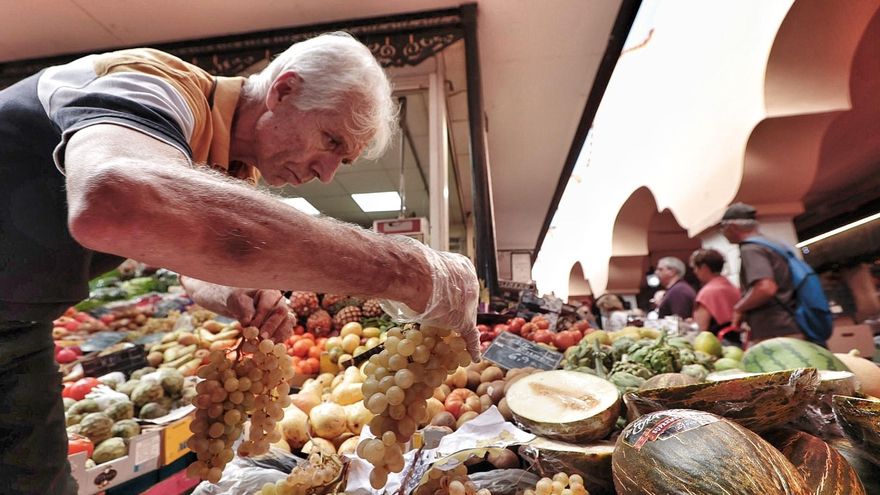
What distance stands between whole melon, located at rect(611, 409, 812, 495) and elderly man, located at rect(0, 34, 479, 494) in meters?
0.42

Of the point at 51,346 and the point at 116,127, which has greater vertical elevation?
the point at 116,127

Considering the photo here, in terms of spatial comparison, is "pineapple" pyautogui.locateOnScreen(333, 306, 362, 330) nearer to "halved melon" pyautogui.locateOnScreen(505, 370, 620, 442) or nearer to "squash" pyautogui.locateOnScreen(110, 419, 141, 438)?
"squash" pyautogui.locateOnScreen(110, 419, 141, 438)

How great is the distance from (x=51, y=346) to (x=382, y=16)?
11.9ft

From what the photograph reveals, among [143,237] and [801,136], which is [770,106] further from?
[143,237]

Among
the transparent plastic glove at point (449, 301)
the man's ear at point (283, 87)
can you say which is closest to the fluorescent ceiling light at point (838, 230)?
the transparent plastic glove at point (449, 301)

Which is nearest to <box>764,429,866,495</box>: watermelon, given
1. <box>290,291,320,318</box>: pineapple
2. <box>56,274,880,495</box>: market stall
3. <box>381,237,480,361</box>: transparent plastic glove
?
<box>56,274,880,495</box>: market stall

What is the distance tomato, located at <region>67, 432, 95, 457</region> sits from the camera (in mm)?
1499

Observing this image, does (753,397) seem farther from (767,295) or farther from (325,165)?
(767,295)

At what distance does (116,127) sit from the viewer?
64 centimetres

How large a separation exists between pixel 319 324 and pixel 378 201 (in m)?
5.00

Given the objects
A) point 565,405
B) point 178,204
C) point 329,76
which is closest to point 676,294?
point 565,405

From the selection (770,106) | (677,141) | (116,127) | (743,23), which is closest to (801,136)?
(770,106)

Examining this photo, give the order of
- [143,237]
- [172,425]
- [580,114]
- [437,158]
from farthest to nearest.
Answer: [580,114] → [437,158] → [172,425] → [143,237]

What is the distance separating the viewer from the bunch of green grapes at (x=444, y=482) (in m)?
0.96
